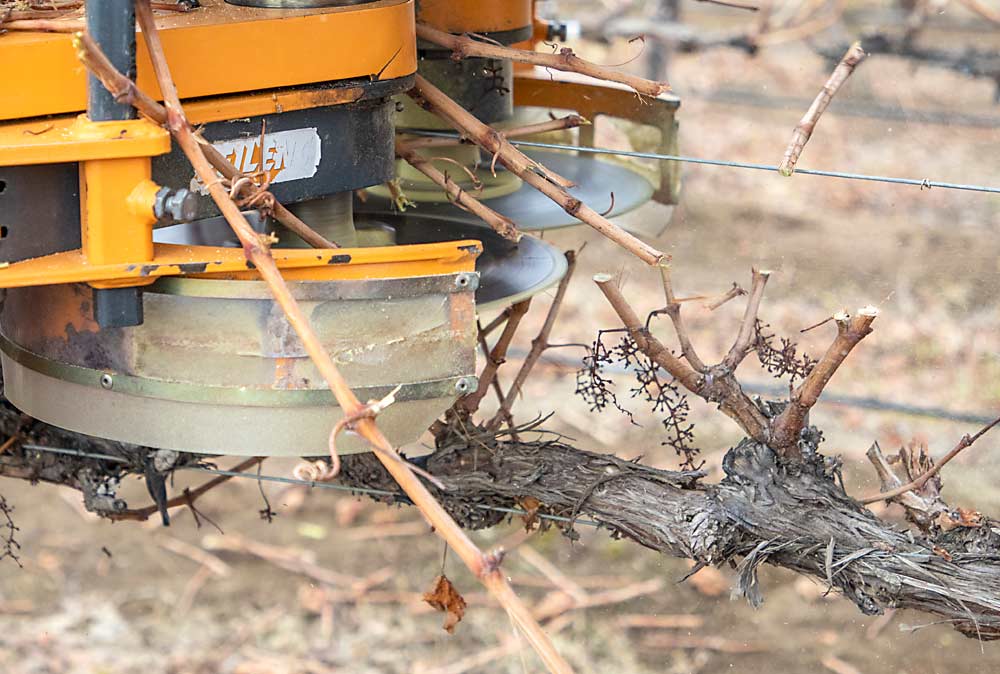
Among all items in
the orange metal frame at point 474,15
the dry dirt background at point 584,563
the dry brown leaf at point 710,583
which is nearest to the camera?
the orange metal frame at point 474,15

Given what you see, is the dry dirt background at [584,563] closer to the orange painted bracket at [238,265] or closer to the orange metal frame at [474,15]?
the orange metal frame at [474,15]

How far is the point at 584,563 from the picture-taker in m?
3.06

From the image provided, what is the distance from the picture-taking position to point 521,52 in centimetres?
149

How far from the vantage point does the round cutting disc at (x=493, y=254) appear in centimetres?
164

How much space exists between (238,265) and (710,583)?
6.84ft

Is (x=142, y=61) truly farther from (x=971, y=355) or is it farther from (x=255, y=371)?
(x=971, y=355)

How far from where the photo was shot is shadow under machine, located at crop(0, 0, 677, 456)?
107 cm

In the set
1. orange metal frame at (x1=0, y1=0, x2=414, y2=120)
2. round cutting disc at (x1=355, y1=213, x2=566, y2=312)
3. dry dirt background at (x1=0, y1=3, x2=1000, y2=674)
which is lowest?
dry dirt background at (x1=0, y1=3, x2=1000, y2=674)

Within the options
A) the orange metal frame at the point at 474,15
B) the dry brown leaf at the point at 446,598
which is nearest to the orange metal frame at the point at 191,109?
the orange metal frame at the point at 474,15

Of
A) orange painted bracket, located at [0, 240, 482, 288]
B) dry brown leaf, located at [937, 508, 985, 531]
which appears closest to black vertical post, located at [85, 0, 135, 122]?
orange painted bracket, located at [0, 240, 482, 288]

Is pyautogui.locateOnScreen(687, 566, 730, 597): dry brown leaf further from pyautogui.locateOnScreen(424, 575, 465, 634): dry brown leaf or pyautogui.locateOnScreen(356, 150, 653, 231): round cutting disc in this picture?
pyautogui.locateOnScreen(424, 575, 465, 634): dry brown leaf

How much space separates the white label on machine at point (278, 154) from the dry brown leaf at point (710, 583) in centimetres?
193

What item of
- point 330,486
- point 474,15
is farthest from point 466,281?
point 474,15

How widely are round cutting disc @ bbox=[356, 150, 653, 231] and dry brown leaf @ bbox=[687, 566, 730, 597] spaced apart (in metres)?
1.18
